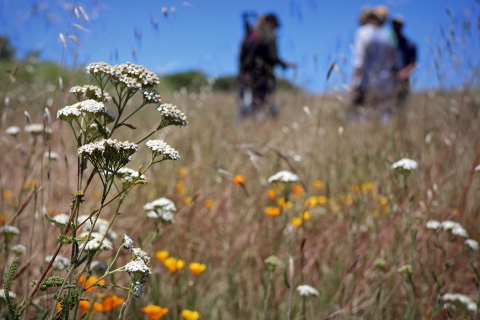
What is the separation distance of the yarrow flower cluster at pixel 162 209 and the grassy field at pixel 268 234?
6cm

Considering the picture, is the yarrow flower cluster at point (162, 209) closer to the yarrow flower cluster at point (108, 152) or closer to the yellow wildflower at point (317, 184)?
the yarrow flower cluster at point (108, 152)

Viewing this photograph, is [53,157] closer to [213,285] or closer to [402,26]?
[213,285]

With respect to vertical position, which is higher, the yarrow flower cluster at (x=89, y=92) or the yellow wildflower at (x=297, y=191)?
the yarrow flower cluster at (x=89, y=92)

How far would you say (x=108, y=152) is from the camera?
92cm

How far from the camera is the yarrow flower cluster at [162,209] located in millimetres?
1503

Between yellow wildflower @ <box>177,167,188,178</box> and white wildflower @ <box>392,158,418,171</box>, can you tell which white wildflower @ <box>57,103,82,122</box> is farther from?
yellow wildflower @ <box>177,167,188,178</box>

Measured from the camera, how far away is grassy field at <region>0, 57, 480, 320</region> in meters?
1.65

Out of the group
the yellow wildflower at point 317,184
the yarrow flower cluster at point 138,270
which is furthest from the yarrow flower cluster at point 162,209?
the yellow wildflower at point 317,184

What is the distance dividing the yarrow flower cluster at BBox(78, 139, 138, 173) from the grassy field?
0.30 metres

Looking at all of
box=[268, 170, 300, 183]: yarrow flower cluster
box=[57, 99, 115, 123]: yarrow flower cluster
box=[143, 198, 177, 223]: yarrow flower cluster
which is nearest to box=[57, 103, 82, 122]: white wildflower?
box=[57, 99, 115, 123]: yarrow flower cluster

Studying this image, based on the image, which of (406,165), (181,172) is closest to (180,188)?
A: (181,172)

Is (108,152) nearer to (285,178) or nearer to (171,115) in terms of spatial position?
(171,115)

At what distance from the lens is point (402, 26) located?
651 centimetres

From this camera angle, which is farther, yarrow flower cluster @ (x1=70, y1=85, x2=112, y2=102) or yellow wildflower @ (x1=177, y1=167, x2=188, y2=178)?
yellow wildflower @ (x1=177, y1=167, x2=188, y2=178)
